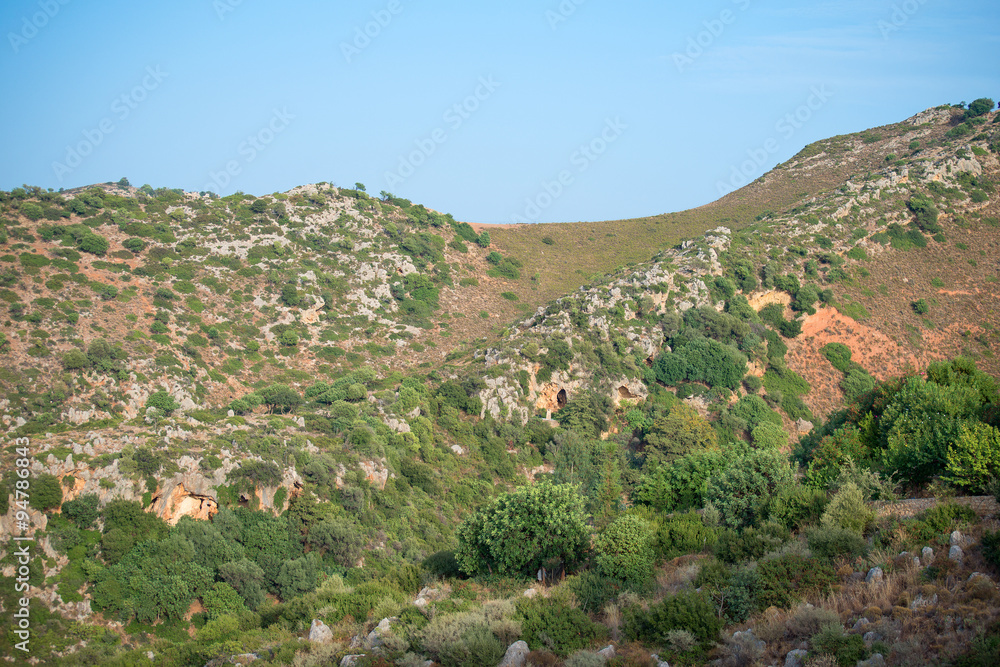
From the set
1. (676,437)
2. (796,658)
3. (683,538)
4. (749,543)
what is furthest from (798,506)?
(676,437)

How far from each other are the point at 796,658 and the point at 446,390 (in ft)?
134

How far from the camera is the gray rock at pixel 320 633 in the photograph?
63.5ft

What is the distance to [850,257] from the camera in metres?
68.6

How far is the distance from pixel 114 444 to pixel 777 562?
30514 millimetres

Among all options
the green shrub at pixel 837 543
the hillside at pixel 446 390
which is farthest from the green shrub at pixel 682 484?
the green shrub at pixel 837 543

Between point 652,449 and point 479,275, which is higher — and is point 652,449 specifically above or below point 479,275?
below

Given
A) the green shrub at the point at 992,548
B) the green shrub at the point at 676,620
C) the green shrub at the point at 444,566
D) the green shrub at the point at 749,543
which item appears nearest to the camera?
A: the green shrub at the point at 992,548

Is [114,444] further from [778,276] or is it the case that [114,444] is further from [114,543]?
[778,276]

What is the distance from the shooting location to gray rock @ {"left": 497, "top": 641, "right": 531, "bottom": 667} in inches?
626

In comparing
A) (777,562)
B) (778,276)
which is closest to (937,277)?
(778,276)

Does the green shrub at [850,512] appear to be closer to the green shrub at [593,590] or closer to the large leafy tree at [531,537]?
the green shrub at [593,590]

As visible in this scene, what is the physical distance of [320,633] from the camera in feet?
64.6

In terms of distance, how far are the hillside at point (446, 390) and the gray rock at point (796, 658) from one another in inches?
40.0

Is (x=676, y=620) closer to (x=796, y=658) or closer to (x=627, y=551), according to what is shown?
(x=796, y=658)
